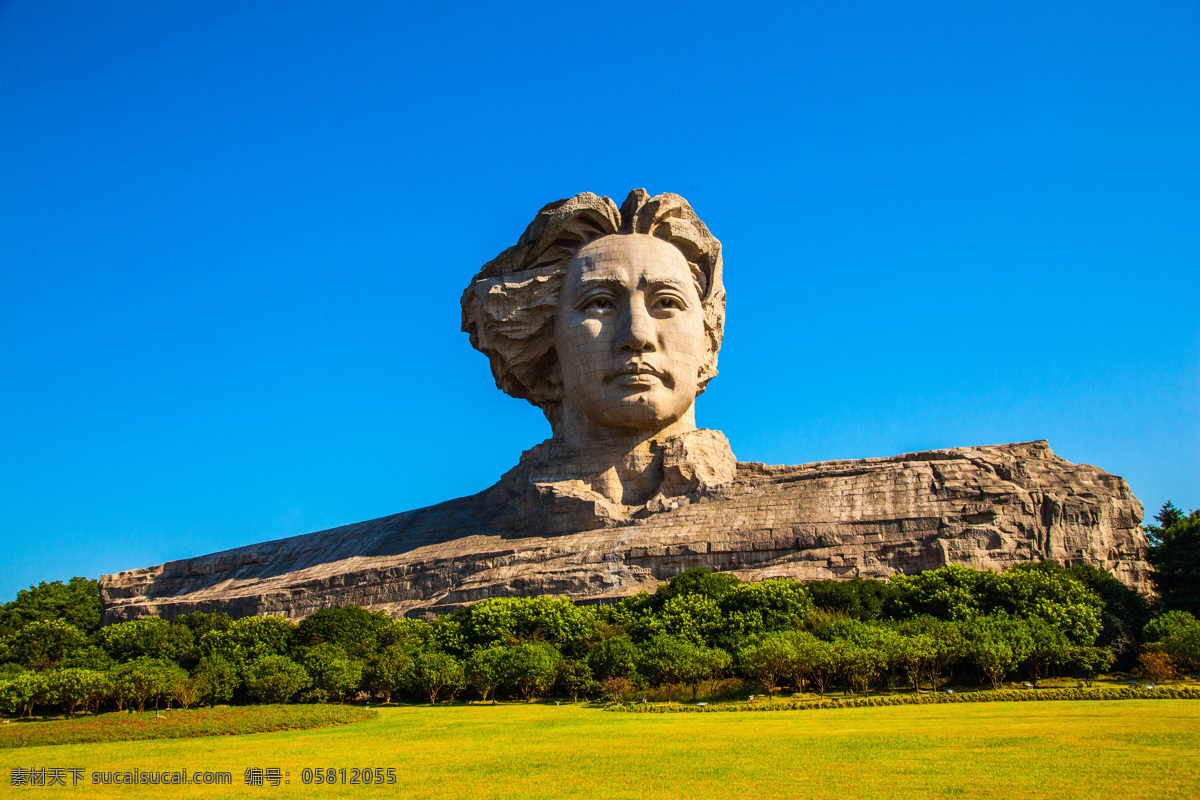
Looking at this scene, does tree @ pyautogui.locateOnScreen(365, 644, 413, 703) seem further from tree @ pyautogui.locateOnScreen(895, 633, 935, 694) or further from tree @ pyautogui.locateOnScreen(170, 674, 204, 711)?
tree @ pyautogui.locateOnScreen(895, 633, 935, 694)

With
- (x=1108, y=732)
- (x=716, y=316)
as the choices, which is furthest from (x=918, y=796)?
(x=716, y=316)

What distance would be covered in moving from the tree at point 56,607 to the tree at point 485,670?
19.5 meters

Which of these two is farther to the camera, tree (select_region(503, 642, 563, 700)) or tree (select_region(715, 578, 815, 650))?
tree (select_region(715, 578, 815, 650))

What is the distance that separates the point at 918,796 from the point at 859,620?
11.1 meters

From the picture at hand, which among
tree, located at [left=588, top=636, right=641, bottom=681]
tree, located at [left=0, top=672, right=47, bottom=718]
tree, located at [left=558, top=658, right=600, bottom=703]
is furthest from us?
tree, located at [left=0, top=672, right=47, bottom=718]

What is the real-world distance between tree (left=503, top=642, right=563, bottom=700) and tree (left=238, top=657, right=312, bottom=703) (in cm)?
417

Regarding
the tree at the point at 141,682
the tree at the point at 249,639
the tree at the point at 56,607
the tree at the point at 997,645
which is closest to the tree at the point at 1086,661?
the tree at the point at 997,645

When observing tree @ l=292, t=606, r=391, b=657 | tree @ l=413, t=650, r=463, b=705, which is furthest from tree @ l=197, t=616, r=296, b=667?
tree @ l=413, t=650, r=463, b=705

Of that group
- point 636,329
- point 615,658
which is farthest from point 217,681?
point 636,329

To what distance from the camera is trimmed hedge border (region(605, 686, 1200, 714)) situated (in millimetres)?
15352

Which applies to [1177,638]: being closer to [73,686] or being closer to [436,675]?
[436,675]

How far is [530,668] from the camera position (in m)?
19.5

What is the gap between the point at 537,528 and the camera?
2872cm

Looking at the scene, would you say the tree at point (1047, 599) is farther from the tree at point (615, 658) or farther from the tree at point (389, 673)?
the tree at point (389, 673)
